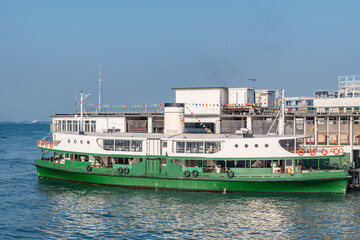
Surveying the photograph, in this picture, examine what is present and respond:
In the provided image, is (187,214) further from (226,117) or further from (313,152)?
(226,117)

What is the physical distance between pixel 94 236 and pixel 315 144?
2800cm

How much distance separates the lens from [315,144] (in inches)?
1815

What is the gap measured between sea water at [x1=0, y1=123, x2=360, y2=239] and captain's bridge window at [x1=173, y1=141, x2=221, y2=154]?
3914mm

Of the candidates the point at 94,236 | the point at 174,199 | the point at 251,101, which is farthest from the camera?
the point at 251,101

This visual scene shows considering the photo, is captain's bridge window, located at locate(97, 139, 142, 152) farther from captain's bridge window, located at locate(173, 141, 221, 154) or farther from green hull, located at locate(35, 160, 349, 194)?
captain's bridge window, located at locate(173, 141, 221, 154)

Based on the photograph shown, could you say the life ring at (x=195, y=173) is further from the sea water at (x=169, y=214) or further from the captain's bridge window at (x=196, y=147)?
the captain's bridge window at (x=196, y=147)

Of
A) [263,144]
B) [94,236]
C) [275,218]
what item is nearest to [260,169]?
[263,144]

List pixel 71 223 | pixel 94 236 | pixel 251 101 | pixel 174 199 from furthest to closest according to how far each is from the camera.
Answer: pixel 251 101, pixel 174 199, pixel 71 223, pixel 94 236

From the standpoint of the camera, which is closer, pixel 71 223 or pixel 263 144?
pixel 71 223

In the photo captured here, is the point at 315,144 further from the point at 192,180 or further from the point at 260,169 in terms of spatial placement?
the point at 192,180

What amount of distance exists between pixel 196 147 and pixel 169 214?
371 inches

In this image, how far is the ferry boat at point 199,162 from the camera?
37.1 metres

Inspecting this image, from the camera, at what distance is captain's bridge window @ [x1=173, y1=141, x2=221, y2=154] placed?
128 ft

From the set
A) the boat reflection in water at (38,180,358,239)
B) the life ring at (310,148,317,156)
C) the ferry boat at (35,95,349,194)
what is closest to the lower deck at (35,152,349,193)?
the ferry boat at (35,95,349,194)
